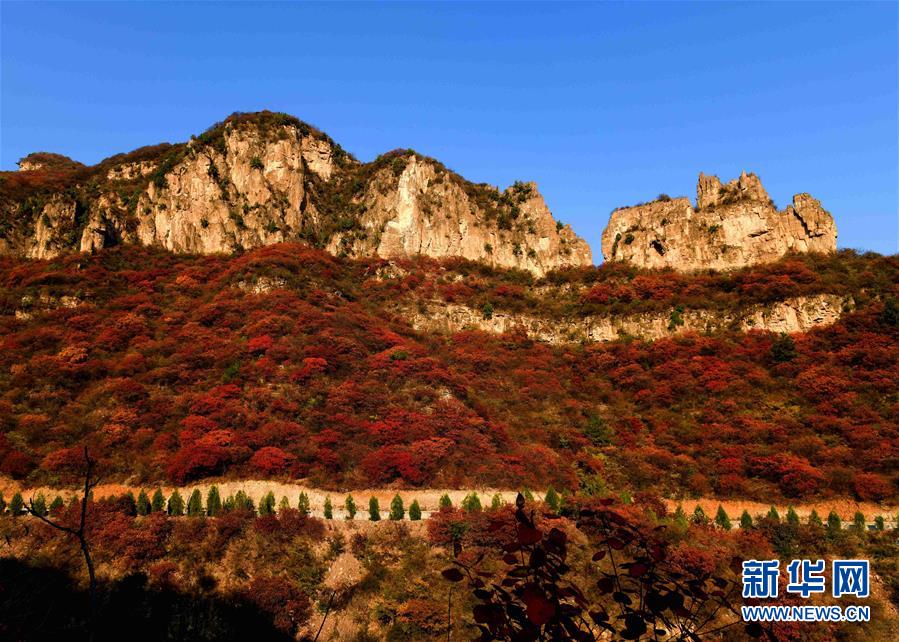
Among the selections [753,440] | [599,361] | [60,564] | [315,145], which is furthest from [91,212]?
[753,440]

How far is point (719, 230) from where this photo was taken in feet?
217

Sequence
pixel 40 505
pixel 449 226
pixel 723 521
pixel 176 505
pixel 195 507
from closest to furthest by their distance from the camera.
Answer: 1. pixel 40 505
2. pixel 195 507
3. pixel 176 505
4. pixel 723 521
5. pixel 449 226

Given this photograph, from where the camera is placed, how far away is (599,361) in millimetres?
53781

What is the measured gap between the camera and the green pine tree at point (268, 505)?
27.0m

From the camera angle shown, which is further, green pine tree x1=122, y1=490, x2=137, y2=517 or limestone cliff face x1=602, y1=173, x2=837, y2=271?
limestone cliff face x1=602, y1=173, x2=837, y2=271

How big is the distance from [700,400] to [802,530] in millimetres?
17279

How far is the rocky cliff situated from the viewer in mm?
62625

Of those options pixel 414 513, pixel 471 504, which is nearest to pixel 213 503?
pixel 414 513

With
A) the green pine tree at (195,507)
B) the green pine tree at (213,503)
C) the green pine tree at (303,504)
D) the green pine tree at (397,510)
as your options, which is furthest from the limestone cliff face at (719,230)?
the green pine tree at (195,507)

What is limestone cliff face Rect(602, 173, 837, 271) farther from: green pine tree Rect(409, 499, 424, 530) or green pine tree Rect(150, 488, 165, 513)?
green pine tree Rect(150, 488, 165, 513)

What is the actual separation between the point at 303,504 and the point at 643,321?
41.2 m

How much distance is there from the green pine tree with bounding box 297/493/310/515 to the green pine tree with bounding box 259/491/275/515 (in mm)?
1246

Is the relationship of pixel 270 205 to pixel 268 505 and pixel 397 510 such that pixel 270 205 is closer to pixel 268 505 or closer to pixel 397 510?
pixel 268 505

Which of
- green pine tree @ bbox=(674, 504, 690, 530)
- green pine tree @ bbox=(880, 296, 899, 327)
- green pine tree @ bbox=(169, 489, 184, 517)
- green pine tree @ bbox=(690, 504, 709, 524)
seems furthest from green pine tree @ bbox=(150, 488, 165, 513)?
green pine tree @ bbox=(880, 296, 899, 327)
